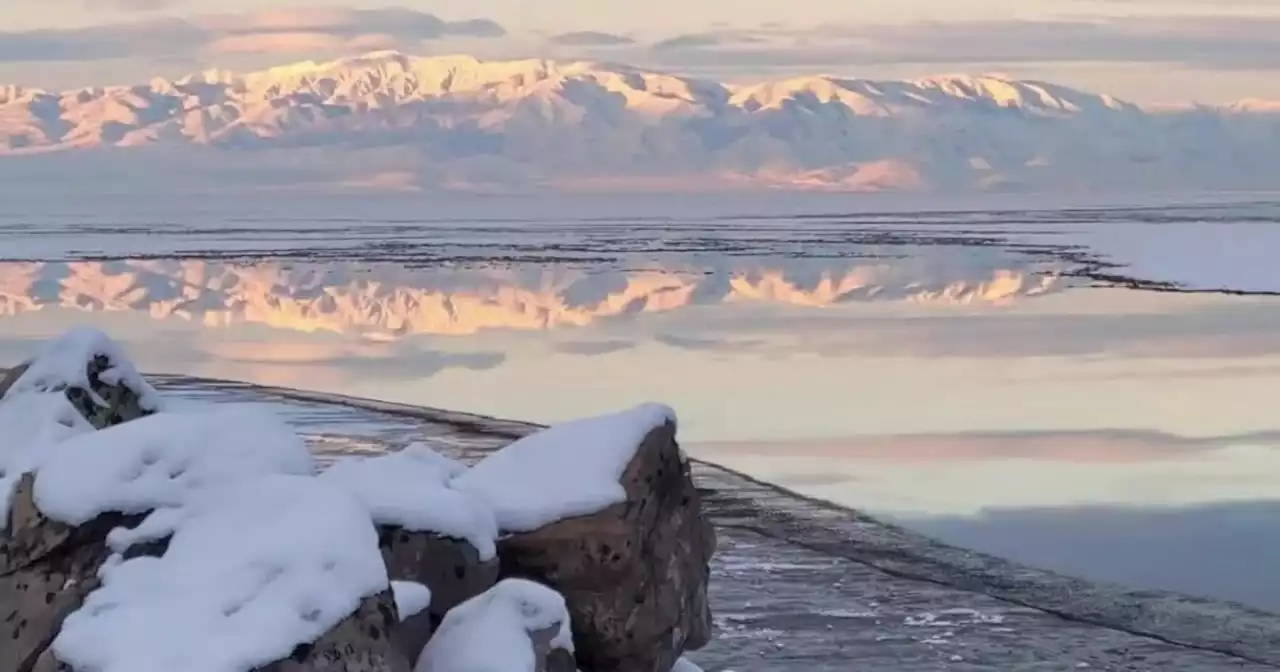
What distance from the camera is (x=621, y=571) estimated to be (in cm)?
524

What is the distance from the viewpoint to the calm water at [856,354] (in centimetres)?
1030

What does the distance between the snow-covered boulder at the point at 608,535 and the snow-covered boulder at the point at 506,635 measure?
0.89 ft

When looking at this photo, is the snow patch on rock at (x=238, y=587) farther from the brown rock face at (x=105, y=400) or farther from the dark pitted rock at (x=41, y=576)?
the brown rock face at (x=105, y=400)

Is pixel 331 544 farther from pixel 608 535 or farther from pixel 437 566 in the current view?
pixel 608 535

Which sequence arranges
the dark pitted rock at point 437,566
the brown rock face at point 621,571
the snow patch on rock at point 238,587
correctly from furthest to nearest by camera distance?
the brown rock face at point 621,571 < the dark pitted rock at point 437,566 < the snow patch on rock at point 238,587

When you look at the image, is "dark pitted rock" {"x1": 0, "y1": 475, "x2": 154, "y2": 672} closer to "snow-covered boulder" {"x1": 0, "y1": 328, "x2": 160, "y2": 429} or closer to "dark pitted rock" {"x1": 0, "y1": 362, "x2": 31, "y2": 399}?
"snow-covered boulder" {"x1": 0, "y1": 328, "x2": 160, "y2": 429}

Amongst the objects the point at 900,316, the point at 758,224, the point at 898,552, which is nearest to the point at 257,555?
the point at 898,552

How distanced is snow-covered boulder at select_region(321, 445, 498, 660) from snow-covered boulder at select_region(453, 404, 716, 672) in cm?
16

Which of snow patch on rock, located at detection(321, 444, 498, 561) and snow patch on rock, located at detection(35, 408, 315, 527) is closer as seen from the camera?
snow patch on rock, located at detection(35, 408, 315, 527)

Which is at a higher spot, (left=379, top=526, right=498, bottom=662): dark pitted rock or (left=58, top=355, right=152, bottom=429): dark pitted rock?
(left=58, top=355, right=152, bottom=429): dark pitted rock

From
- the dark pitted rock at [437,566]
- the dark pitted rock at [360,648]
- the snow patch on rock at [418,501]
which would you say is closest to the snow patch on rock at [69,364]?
the snow patch on rock at [418,501]

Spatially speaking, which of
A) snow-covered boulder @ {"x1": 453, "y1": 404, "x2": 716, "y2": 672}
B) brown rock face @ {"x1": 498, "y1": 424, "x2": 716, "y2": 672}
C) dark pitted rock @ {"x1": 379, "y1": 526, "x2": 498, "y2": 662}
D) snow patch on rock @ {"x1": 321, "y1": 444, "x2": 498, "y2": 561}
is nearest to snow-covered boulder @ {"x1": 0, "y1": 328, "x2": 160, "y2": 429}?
snow patch on rock @ {"x1": 321, "y1": 444, "x2": 498, "y2": 561}

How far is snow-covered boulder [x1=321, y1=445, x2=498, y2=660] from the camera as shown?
4891 mm

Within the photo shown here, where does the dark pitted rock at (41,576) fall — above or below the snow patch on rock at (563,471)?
below
